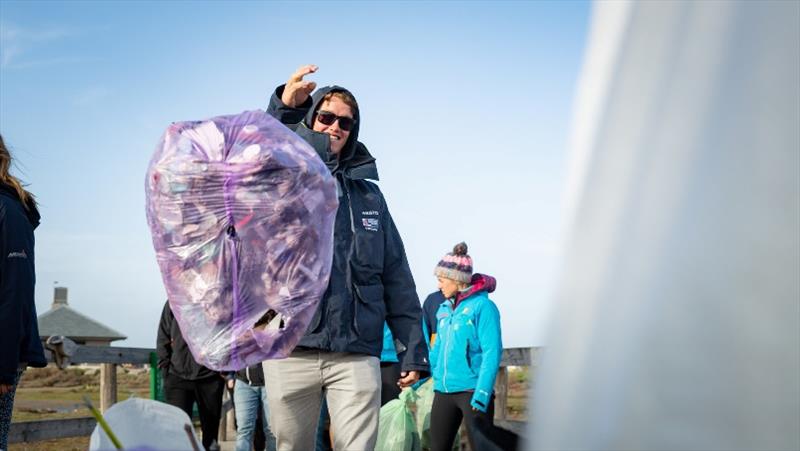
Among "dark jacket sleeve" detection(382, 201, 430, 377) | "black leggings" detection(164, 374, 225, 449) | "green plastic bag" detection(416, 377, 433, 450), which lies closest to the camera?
"dark jacket sleeve" detection(382, 201, 430, 377)

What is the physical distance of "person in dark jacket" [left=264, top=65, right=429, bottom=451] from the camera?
3.44 metres

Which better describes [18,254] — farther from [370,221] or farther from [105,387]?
[105,387]

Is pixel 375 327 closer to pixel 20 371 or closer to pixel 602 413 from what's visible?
pixel 20 371

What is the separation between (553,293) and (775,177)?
1.05 feet

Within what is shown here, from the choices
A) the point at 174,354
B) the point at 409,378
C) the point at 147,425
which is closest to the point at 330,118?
the point at 409,378

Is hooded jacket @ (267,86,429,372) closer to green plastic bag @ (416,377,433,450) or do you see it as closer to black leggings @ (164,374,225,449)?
black leggings @ (164,374,225,449)

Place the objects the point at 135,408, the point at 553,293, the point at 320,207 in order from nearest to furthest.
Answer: the point at 553,293 < the point at 135,408 < the point at 320,207

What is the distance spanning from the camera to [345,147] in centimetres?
375

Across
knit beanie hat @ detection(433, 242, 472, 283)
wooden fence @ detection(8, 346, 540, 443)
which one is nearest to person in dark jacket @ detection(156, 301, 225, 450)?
wooden fence @ detection(8, 346, 540, 443)

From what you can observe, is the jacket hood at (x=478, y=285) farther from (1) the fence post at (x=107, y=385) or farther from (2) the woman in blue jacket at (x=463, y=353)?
(1) the fence post at (x=107, y=385)

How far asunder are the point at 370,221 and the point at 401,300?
403 millimetres

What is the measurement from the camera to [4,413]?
383 centimetres

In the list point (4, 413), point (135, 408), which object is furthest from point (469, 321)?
point (135, 408)

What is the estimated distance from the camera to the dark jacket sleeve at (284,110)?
142 inches
